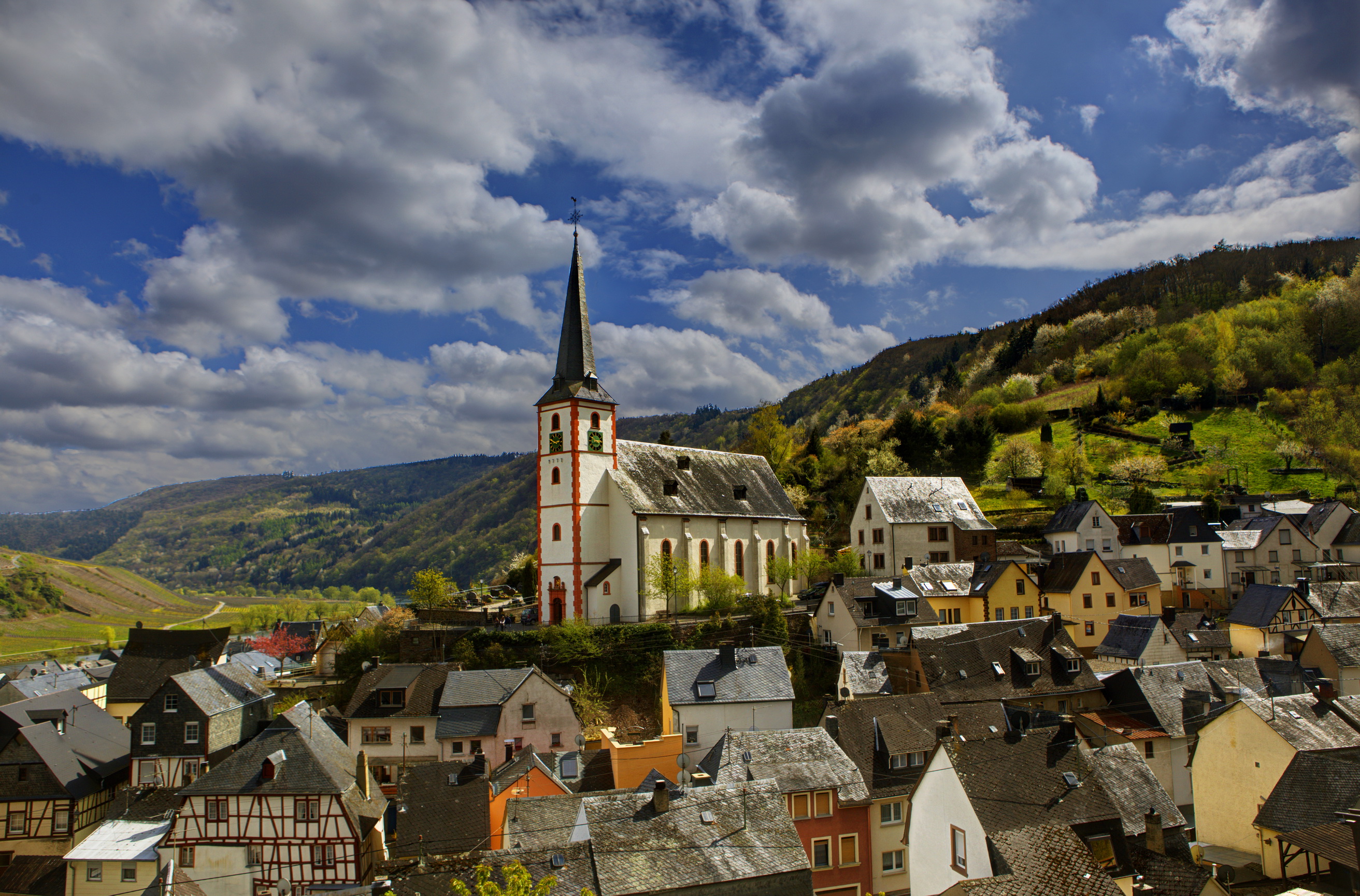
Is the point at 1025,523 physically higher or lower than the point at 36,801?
higher

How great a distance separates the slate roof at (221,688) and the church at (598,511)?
→ 16.6 meters

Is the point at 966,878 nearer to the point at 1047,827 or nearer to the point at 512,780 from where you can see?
the point at 1047,827

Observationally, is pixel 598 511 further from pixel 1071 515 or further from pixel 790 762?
pixel 1071 515

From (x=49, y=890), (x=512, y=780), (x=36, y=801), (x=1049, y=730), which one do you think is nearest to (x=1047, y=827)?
(x=1049, y=730)

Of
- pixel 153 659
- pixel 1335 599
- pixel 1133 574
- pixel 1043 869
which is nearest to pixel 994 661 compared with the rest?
pixel 1133 574

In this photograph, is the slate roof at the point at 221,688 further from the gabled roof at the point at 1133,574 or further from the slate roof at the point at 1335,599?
the slate roof at the point at 1335,599

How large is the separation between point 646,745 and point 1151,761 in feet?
71.8

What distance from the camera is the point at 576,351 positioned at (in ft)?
175

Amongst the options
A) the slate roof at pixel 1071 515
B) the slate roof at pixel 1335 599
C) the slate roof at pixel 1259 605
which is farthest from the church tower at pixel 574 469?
the slate roof at pixel 1335 599

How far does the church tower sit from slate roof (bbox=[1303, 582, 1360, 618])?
1676 inches

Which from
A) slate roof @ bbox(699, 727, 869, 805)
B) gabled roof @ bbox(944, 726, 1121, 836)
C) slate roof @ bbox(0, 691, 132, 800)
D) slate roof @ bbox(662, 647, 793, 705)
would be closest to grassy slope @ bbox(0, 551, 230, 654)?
slate roof @ bbox(0, 691, 132, 800)

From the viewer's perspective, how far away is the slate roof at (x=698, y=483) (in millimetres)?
53781

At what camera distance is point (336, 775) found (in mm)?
35625

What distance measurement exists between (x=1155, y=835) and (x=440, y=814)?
25.2 m
